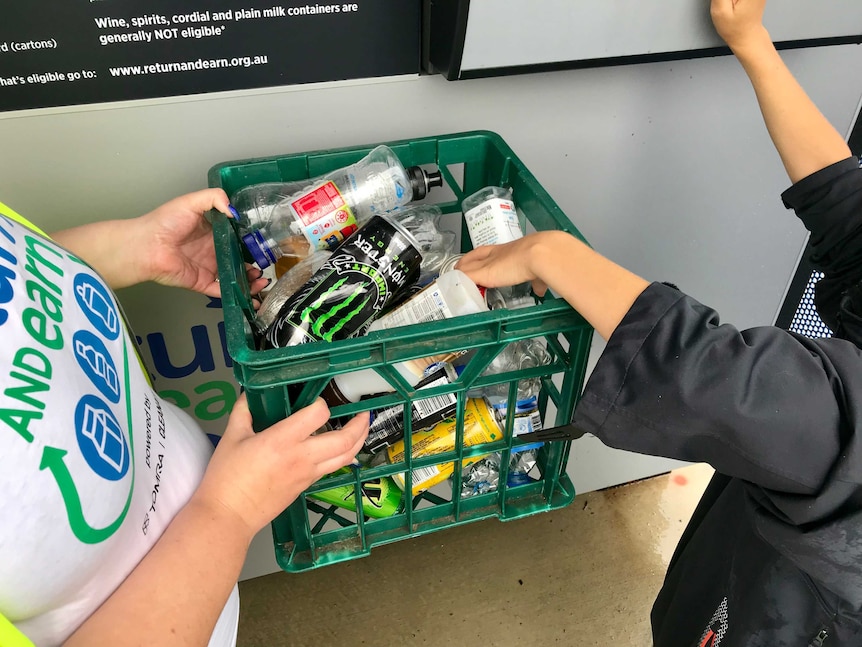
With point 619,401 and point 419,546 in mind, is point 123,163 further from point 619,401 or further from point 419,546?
point 419,546

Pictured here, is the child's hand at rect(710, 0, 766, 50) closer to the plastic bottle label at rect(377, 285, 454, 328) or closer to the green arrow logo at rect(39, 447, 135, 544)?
the plastic bottle label at rect(377, 285, 454, 328)

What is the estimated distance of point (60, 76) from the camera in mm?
848

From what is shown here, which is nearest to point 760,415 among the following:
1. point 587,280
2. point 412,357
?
point 587,280

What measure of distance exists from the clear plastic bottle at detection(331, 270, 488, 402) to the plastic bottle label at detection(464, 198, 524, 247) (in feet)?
0.34

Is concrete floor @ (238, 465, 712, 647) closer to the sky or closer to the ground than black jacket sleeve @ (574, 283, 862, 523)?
closer to the ground

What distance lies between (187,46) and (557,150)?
0.62 metres

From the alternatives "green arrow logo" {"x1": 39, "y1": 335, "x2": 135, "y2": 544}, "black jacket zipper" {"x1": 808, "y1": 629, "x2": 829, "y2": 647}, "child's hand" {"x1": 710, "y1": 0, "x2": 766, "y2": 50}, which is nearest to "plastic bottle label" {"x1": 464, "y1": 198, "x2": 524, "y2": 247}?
"child's hand" {"x1": 710, "y1": 0, "x2": 766, "y2": 50}

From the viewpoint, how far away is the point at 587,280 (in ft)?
2.32

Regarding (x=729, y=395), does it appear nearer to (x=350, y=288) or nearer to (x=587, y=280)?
(x=587, y=280)

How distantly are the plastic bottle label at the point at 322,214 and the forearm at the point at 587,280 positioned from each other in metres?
0.28

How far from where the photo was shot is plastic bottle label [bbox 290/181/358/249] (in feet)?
2.81

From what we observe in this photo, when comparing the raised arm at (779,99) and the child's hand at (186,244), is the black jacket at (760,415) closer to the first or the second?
the raised arm at (779,99)

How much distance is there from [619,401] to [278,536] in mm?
486

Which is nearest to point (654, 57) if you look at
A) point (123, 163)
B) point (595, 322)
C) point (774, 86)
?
point (774, 86)
